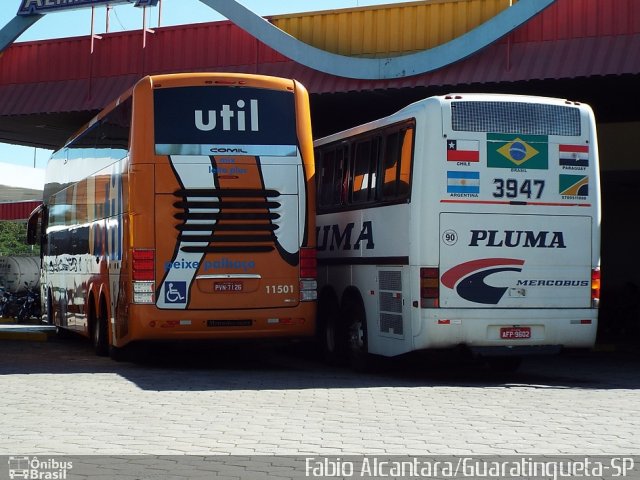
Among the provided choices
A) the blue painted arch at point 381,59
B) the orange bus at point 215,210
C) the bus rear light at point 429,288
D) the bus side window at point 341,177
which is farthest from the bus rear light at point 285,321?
the blue painted arch at point 381,59

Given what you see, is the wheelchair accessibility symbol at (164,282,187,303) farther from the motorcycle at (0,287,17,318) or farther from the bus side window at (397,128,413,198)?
the motorcycle at (0,287,17,318)

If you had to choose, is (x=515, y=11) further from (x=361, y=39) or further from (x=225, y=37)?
(x=225, y=37)

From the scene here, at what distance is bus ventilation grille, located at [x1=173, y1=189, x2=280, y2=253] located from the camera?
53.6 feet

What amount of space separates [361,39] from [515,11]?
342 cm

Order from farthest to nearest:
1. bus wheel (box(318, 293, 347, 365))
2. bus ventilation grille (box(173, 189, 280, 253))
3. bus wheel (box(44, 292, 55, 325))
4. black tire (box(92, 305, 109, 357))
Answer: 1. bus wheel (box(44, 292, 55, 325))
2. black tire (box(92, 305, 109, 357))
3. bus wheel (box(318, 293, 347, 365))
4. bus ventilation grille (box(173, 189, 280, 253))

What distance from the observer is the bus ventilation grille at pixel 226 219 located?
53.6 feet

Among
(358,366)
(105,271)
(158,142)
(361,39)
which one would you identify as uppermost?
(361,39)

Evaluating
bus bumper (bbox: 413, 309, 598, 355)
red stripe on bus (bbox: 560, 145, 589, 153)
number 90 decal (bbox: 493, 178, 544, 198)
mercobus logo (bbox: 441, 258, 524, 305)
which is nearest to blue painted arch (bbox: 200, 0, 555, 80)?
red stripe on bus (bbox: 560, 145, 589, 153)

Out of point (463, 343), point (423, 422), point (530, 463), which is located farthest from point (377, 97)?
point (530, 463)

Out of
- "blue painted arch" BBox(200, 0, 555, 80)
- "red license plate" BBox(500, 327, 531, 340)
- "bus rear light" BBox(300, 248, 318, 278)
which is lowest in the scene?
"red license plate" BBox(500, 327, 531, 340)

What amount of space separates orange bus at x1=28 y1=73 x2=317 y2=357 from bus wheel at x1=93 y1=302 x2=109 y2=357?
2057 mm

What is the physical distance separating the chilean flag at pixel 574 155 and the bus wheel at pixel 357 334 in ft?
11.2

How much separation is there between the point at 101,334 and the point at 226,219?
159 inches

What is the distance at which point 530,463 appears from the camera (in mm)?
8461
